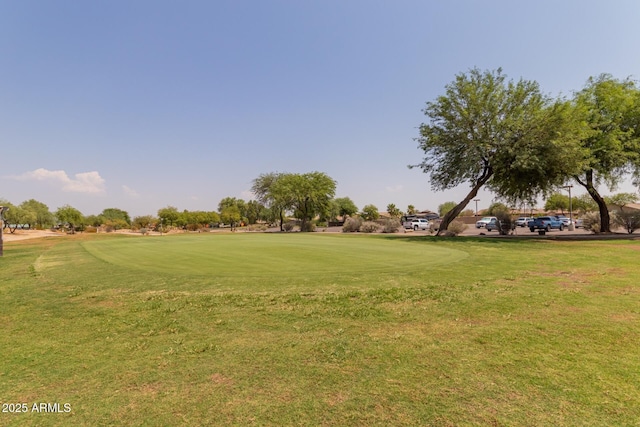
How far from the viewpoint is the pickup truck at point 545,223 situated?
4420 centimetres

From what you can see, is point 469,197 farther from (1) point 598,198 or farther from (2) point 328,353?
(2) point 328,353

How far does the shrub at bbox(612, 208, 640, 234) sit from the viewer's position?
34.0 metres

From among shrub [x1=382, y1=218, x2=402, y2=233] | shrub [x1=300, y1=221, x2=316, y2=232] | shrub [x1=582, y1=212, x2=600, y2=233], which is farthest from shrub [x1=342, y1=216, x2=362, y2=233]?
shrub [x1=582, y1=212, x2=600, y2=233]

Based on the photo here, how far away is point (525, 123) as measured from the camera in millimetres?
28969

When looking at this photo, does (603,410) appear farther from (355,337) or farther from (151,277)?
(151,277)

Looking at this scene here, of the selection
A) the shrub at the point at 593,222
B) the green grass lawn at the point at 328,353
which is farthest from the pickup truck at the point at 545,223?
the green grass lawn at the point at 328,353

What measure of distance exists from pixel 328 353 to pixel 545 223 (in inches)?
2077

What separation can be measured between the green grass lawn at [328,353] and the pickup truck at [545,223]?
39819 millimetres

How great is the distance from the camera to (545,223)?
154 feet

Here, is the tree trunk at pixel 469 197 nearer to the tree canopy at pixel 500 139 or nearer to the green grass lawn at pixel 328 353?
the tree canopy at pixel 500 139

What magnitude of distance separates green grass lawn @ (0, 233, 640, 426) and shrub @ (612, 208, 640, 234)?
3355 cm

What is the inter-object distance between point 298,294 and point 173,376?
445 centimetres

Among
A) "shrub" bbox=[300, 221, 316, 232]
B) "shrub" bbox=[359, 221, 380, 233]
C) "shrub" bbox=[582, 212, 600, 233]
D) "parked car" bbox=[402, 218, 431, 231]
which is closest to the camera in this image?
"shrub" bbox=[582, 212, 600, 233]

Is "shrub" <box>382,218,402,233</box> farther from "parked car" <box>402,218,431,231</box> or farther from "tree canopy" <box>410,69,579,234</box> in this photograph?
"tree canopy" <box>410,69,579,234</box>
